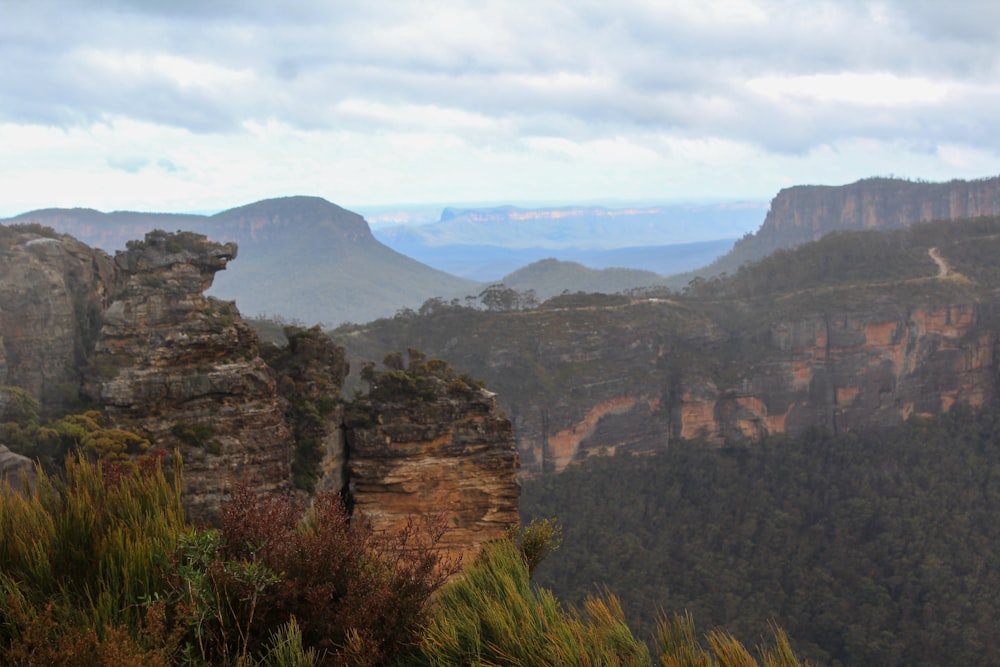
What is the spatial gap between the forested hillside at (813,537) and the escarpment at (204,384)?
44.7ft

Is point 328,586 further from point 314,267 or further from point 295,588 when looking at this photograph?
point 314,267

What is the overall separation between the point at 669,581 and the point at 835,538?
9.97 m

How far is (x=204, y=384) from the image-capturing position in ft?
49.2

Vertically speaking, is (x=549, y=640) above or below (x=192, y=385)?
below

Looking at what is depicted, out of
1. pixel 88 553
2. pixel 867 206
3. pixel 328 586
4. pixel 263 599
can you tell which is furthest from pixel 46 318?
pixel 867 206

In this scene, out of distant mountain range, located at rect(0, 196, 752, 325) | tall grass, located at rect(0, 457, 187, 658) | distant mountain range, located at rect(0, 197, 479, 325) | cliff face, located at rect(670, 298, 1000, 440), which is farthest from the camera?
distant mountain range, located at rect(0, 196, 752, 325)

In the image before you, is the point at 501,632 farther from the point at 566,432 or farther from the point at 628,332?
the point at 628,332

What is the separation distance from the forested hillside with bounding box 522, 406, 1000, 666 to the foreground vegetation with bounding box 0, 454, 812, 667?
23937mm

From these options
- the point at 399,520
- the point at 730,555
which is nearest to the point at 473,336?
the point at 730,555

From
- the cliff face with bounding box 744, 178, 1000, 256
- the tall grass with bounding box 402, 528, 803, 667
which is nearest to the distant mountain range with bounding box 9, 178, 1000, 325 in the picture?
the cliff face with bounding box 744, 178, 1000, 256

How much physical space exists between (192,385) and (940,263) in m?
59.4

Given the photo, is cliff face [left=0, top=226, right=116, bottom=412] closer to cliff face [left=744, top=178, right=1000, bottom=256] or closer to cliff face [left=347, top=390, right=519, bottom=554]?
cliff face [left=347, top=390, right=519, bottom=554]

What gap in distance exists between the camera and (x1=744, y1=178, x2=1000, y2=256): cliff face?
359 ft

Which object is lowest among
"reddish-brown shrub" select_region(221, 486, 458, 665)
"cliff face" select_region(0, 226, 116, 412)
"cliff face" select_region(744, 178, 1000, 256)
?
"reddish-brown shrub" select_region(221, 486, 458, 665)
